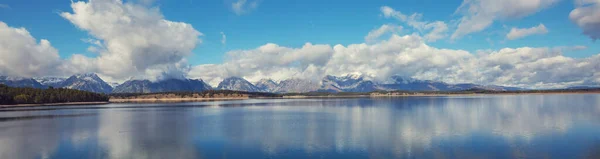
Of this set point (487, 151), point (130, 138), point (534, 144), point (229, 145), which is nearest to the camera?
point (487, 151)

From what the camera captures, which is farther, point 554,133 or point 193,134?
point 193,134

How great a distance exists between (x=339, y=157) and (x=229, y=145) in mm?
13483

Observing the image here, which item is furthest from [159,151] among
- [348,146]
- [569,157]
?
[569,157]


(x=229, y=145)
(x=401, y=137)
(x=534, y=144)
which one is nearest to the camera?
(x=534, y=144)

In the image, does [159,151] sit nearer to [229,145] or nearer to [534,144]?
[229,145]

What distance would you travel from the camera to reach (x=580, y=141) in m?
39.3

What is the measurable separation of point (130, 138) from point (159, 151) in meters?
12.2

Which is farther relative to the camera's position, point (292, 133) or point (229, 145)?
point (292, 133)

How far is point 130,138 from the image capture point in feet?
152

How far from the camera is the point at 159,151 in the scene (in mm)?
36656

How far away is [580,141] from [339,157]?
26818 mm

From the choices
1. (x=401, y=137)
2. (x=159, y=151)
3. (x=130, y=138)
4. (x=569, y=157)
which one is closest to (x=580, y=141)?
(x=569, y=157)

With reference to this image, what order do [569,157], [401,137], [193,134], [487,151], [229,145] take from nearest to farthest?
1. [569,157]
2. [487,151]
3. [229,145]
4. [401,137]
5. [193,134]

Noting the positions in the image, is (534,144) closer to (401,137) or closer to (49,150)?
(401,137)
